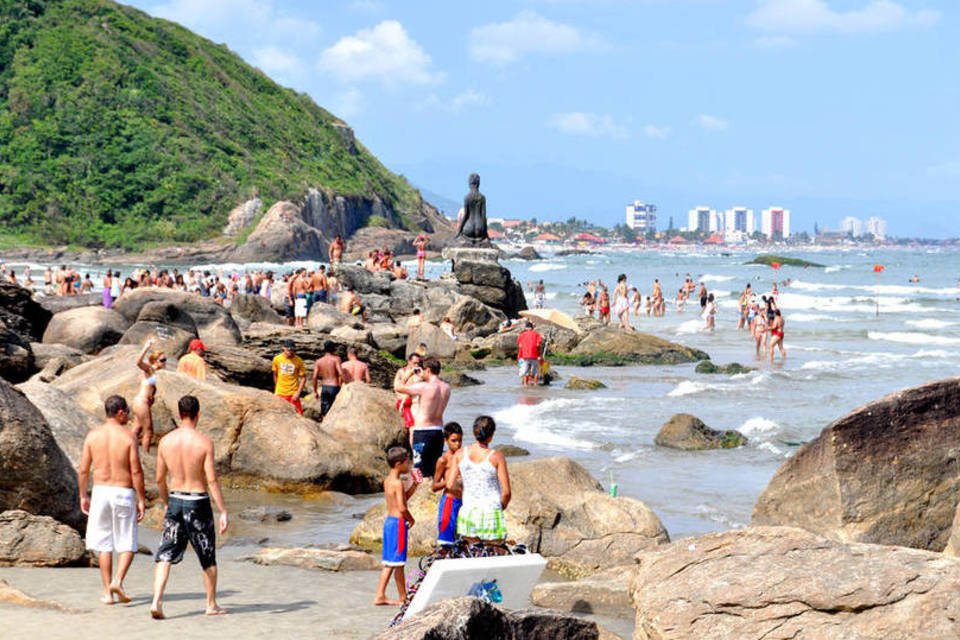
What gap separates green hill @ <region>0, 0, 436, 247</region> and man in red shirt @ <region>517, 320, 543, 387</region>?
2686 inches

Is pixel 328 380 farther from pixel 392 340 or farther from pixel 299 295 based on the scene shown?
pixel 299 295

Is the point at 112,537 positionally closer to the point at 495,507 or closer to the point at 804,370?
the point at 495,507

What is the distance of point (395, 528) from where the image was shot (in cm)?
923

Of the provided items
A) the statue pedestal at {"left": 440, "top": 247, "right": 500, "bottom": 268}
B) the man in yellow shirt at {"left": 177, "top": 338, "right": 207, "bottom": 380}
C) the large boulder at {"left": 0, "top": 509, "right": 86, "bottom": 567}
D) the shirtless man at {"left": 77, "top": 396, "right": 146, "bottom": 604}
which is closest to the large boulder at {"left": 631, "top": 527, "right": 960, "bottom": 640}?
the shirtless man at {"left": 77, "top": 396, "right": 146, "bottom": 604}

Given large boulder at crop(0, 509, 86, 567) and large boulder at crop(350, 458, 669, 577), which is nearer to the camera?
large boulder at crop(0, 509, 86, 567)

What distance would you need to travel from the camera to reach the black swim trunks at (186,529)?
8523 millimetres

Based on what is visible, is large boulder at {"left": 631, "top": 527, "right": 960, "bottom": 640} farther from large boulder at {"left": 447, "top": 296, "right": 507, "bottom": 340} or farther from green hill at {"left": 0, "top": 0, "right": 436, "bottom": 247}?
green hill at {"left": 0, "top": 0, "right": 436, "bottom": 247}

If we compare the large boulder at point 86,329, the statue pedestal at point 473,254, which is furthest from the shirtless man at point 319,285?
the large boulder at point 86,329

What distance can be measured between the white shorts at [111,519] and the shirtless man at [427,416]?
4.68 m

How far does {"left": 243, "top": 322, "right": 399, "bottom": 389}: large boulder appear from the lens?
22531 millimetres

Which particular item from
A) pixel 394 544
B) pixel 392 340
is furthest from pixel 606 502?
pixel 392 340

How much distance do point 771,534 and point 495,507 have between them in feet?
6.56

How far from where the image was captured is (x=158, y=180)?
98.8m

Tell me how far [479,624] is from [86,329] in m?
19.3
